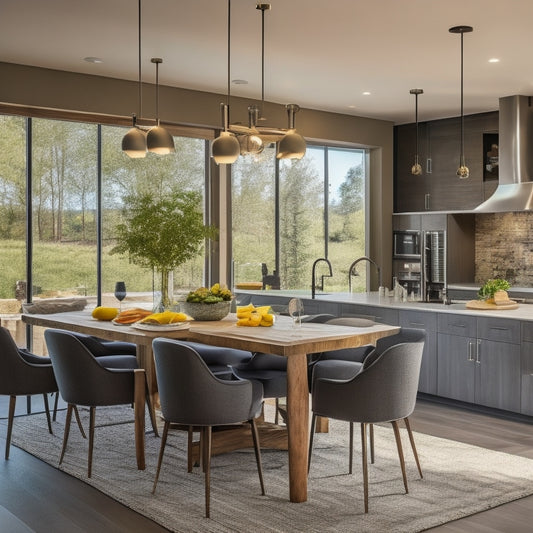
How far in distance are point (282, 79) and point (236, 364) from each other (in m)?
2.95

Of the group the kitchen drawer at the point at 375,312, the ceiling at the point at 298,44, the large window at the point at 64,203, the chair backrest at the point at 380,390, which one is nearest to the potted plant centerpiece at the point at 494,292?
the kitchen drawer at the point at 375,312

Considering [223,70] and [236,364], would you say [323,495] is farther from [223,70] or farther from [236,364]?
[223,70]

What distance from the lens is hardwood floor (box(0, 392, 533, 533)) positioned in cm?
360

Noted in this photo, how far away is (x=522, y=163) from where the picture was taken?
795cm

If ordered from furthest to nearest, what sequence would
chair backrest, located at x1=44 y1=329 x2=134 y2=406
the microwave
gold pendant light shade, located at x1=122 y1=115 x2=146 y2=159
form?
1. the microwave
2. gold pendant light shade, located at x1=122 y1=115 x2=146 y2=159
3. chair backrest, located at x1=44 y1=329 x2=134 y2=406

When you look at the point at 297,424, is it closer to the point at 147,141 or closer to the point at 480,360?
the point at 147,141

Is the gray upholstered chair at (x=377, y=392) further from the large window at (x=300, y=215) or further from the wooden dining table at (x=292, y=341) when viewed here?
the large window at (x=300, y=215)

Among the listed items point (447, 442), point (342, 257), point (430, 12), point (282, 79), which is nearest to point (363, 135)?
point (342, 257)

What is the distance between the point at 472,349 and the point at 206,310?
2.33m

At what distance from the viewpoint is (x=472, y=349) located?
19.6 ft

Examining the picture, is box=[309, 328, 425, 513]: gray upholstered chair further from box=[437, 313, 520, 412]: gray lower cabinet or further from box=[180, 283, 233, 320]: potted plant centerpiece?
box=[437, 313, 520, 412]: gray lower cabinet

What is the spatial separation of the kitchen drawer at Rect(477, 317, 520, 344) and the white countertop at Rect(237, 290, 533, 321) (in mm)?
45

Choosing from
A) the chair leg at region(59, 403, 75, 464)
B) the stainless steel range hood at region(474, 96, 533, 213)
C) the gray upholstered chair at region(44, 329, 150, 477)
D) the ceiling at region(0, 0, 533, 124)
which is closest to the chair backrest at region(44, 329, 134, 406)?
the gray upholstered chair at region(44, 329, 150, 477)

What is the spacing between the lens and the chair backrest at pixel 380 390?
12.7 feet
